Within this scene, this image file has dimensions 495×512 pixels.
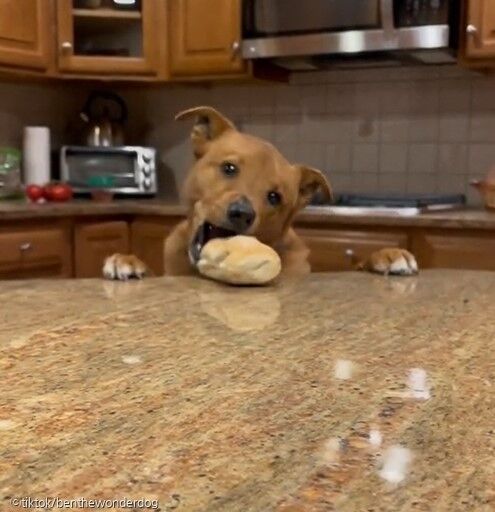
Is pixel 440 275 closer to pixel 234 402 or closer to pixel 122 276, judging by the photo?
pixel 122 276

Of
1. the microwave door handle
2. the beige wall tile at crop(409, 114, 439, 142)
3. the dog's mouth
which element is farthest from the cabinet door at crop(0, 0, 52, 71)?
the dog's mouth

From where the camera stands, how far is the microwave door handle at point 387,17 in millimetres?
2676

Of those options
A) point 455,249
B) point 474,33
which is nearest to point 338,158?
point 474,33

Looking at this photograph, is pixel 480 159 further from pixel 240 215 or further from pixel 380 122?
pixel 240 215

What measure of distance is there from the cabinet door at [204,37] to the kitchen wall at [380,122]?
330 millimetres

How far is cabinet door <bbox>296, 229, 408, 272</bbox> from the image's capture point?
8.33 ft

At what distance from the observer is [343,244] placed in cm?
260

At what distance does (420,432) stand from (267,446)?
4.0 inches

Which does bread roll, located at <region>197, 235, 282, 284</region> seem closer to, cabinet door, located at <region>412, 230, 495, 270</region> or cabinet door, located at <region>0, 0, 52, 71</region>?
cabinet door, located at <region>412, 230, 495, 270</region>

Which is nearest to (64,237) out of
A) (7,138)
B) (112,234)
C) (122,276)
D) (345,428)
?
(112,234)

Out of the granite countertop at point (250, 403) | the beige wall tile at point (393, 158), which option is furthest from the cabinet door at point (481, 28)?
the granite countertop at point (250, 403)

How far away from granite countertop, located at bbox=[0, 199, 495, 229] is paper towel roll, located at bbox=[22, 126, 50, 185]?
0.27m

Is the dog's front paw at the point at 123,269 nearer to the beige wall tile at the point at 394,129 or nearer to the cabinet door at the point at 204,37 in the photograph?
the cabinet door at the point at 204,37

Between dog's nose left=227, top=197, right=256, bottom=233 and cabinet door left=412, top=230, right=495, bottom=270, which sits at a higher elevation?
dog's nose left=227, top=197, right=256, bottom=233
